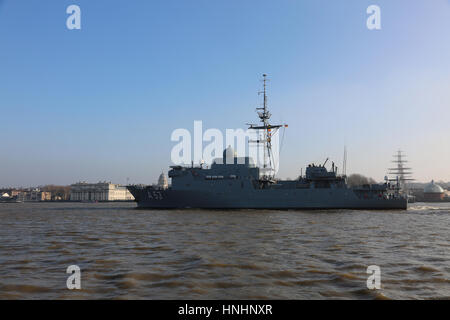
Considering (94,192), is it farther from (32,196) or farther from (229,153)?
(229,153)

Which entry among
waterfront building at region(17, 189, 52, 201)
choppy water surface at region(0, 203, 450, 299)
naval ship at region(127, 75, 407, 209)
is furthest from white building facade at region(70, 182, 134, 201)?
choppy water surface at region(0, 203, 450, 299)

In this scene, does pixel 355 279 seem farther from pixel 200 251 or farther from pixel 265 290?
pixel 200 251

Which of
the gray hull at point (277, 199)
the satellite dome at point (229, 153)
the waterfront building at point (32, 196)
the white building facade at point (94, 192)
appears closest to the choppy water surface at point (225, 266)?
the gray hull at point (277, 199)

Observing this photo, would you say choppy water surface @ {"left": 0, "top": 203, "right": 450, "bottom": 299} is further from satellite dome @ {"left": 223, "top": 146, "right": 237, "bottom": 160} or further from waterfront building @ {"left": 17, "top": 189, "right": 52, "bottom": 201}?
waterfront building @ {"left": 17, "top": 189, "right": 52, "bottom": 201}

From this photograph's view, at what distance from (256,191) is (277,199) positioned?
2181mm

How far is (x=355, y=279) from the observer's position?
5.96 m

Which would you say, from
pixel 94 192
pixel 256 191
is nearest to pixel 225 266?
pixel 256 191

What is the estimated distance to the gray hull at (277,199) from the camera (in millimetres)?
28422

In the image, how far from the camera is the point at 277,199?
28500 mm

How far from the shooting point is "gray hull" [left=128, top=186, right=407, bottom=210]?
2842 cm

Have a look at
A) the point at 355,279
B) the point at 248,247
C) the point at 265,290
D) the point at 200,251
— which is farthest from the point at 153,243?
the point at 355,279

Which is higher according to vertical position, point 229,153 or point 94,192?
point 229,153

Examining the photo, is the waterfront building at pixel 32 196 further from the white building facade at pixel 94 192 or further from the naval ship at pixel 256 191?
the naval ship at pixel 256 191
